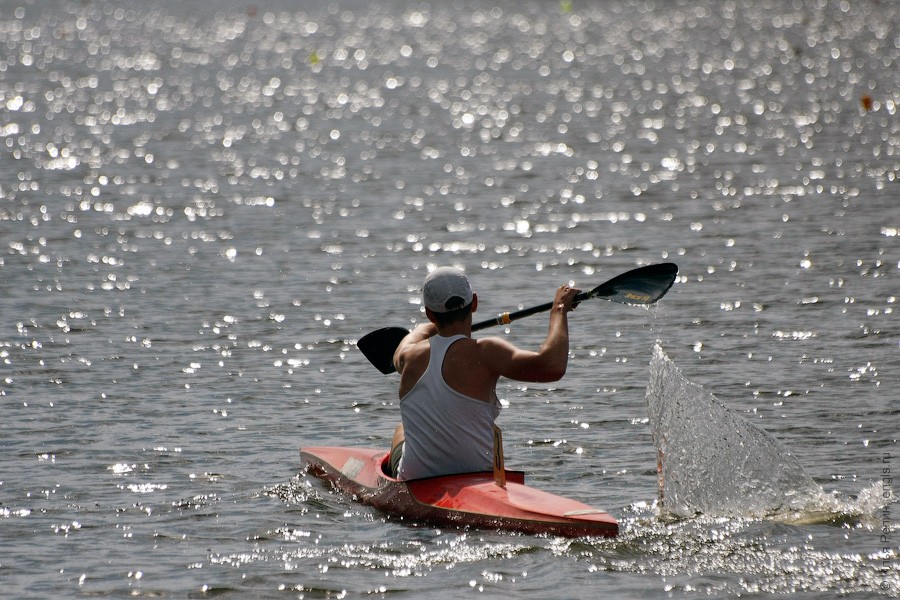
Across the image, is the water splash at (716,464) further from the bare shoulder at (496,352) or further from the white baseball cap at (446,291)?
the white baseball cap at (446,291)

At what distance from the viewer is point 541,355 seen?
27.7ft

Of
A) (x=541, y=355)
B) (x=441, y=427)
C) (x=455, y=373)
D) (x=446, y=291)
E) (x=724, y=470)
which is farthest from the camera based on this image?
(x=724, y=470)

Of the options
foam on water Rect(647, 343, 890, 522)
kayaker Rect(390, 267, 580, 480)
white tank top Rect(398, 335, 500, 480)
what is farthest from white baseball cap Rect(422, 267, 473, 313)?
foam on water Rect(647, 343, 890, 522)

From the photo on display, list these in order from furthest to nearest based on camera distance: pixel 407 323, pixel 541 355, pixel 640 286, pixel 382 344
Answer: pixel 407 323, pixel 382 344, pixel 640 286, pixel 541 355

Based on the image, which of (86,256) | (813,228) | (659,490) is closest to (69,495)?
(659,490)

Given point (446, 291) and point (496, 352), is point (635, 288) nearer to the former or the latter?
point (496, 352)

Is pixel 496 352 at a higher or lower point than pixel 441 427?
higher

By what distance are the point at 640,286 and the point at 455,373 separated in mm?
1730

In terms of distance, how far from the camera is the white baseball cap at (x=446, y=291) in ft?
28.4

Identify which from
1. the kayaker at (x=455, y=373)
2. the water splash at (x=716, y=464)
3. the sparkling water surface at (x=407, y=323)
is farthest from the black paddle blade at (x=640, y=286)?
the sparkling water surface at (x=407, y=323)

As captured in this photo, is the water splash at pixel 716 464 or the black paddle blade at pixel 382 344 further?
the black paddle blade at pixel 382 344

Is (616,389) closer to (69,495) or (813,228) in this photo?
(69,495)

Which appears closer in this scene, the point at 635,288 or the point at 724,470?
the point at 724,470

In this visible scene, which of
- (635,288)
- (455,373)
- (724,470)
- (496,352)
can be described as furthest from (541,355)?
(724,470)
